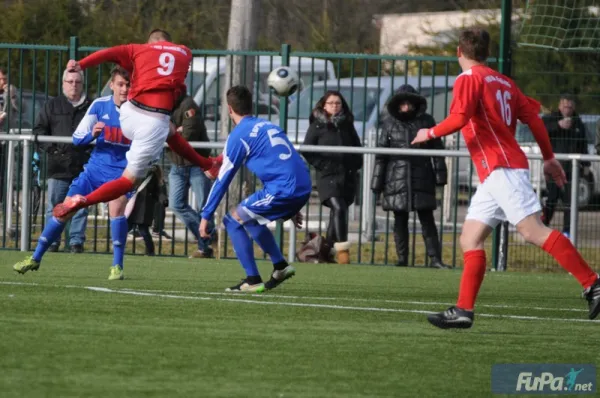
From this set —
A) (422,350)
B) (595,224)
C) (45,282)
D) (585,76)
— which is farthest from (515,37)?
(422,350)

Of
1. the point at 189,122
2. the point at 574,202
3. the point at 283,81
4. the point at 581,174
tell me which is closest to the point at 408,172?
the point at 283,81

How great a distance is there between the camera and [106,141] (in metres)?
11.5

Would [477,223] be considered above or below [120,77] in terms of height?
below

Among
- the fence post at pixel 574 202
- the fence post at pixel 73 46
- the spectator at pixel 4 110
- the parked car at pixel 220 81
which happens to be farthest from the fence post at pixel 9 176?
the fence post at pixel 574 202

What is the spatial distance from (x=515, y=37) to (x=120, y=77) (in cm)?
584

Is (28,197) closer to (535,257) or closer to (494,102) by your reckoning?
(535,257)

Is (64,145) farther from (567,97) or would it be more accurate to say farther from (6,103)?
(567,97)

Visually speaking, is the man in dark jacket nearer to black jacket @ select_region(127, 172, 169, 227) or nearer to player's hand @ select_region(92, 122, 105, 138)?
black jacket @ select_region(127, 172, 169, 227)

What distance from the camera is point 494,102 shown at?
8453mm

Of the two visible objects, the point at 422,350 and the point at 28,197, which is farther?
the point at 28,197

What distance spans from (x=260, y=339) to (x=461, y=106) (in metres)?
1.90

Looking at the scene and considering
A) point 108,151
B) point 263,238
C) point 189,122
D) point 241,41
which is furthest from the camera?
point 241,41

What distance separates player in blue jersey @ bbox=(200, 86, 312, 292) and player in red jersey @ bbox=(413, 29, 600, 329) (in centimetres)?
226

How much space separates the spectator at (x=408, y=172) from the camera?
14.6 m
